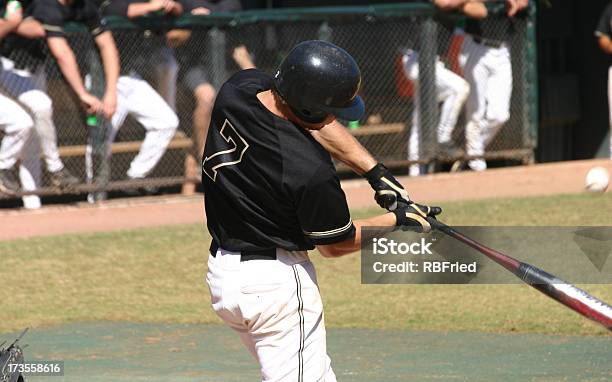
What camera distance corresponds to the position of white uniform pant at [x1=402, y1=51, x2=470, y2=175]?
1214 cm

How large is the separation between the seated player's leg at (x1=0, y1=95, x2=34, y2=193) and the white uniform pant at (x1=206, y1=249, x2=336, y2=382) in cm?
587

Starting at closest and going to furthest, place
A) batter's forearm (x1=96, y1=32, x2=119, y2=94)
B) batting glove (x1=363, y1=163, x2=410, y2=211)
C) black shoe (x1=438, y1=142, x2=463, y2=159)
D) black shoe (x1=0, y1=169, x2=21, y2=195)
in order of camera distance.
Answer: batting glove (x1=363, y1=163, x2=410, y2=211) → black shoe (x1=0, y1=169, x2=21, y2=195) → batter's forearm (x1=96, y1=32, x2=119, y2=94) → black shoe (x1=438, y1=142, x2=463, y2=159)

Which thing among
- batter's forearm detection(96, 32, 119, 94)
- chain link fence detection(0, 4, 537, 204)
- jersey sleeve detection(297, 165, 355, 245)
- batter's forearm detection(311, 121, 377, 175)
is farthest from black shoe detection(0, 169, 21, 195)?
jersey sleeve detection(297, 165, 355, 245)

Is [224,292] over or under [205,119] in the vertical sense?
over

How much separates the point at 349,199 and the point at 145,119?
197 centimetres

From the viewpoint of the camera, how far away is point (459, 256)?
9367 mm

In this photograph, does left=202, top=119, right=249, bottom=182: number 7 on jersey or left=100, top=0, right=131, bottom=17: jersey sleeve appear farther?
left=100, top=0, right=131, bottom=17: jersey sleeve

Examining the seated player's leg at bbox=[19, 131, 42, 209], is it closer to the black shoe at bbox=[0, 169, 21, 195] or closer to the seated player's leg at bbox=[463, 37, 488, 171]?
the black shoe at bbox=[0, 169, 21, 195]

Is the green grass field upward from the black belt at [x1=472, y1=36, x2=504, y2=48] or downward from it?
downward

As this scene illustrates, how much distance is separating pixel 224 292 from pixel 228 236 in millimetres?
213

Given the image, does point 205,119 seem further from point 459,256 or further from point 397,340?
point 397,340

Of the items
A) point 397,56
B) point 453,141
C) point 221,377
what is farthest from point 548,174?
point 221,377

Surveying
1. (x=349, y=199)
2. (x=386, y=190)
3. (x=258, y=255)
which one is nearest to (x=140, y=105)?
(x=349, y=199)

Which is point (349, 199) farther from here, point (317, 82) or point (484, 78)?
point (317, 82)
